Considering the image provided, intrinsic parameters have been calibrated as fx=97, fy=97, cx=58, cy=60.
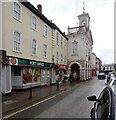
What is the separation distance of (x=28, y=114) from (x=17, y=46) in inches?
266

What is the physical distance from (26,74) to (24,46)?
3082 millimetres

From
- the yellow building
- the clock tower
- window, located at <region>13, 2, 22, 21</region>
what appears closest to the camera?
the yellow building

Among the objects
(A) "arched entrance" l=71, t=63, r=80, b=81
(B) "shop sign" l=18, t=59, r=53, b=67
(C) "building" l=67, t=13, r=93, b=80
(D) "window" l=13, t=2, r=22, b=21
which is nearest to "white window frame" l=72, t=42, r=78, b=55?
(C) "building" l=67, t=13, r=93, b=80

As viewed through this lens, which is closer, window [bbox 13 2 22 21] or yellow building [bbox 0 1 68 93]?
yellow building [bbox 0 1 68 93]

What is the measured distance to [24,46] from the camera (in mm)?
10211

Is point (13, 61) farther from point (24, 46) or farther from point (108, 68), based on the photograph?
point (108, 68)

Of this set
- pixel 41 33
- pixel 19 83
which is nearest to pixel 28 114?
pixel 19 83

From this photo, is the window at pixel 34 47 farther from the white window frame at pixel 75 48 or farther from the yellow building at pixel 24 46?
the white window frame at pixel 75 48

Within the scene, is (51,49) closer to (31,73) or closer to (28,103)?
(31,73)

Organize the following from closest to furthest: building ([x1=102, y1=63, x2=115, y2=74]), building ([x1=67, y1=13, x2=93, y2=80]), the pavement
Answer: the pavement, building ([x1=67, y1=13, x2=93, y2=80]), building ([x1=102, y1=63, x2=115, y2=74])

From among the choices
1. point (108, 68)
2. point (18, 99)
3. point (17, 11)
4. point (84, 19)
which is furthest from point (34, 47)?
point (108, 68)

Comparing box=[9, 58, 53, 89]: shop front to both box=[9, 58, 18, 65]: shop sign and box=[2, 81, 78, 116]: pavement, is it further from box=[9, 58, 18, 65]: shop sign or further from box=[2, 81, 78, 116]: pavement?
box=[2, 81, 78, 116]: pavement

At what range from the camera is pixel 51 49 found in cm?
1540

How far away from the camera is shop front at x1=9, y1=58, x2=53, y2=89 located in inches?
381
